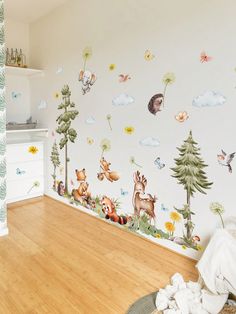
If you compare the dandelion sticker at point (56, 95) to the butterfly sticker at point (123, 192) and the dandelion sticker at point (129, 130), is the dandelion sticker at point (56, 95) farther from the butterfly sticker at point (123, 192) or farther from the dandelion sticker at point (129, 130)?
the butterfly sticker at point (123, 192)

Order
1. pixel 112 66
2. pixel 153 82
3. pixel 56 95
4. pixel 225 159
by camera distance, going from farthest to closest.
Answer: pixel 56 95, pixel 112 66, pixel 153 82, pixel 225 159

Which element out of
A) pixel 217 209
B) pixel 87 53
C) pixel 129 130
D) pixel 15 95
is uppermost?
pixel 87 53

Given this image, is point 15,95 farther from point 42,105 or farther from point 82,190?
point 82,190

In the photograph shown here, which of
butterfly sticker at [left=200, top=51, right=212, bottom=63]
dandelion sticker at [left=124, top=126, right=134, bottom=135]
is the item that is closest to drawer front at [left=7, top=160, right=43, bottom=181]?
dandelion sticker at [left=124, top=126, right=134, bottom=135]

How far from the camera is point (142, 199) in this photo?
2.59 metres

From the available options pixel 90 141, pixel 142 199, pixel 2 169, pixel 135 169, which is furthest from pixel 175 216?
pixel 2 169

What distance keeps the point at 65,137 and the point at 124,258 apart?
172 centimetres

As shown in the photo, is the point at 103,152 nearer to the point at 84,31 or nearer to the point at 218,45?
the point at 84,31

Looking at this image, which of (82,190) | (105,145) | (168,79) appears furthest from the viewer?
(82,190)

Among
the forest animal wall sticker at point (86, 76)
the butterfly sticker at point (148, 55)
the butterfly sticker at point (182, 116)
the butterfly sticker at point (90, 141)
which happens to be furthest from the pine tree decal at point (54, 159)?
the butterfly sticker at point (182, 116)

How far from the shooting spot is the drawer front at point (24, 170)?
A: 11.4 ft

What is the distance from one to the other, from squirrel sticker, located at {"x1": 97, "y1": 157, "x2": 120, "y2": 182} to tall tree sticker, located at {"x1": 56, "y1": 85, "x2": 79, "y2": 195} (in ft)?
1.85

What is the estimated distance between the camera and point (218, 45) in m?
1.95

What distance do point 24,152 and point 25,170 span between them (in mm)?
238
